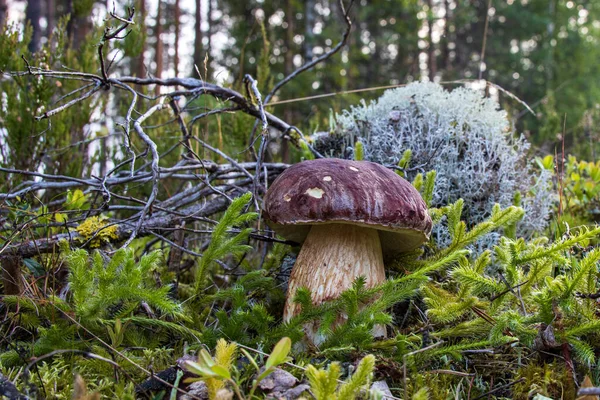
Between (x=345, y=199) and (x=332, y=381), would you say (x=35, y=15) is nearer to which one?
(x=345, y=199)

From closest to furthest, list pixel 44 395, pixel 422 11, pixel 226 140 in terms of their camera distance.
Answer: pixel 44 395 → pixel 226 140 → pixel 422 11

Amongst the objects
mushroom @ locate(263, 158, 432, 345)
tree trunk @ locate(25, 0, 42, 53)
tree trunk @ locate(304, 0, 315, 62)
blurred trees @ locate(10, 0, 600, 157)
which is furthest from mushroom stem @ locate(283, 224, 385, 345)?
tree trunk @ locate(304, 0, 315, 62)

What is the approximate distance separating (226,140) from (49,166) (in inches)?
60.6

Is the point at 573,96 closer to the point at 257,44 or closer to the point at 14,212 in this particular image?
the point at 257,44

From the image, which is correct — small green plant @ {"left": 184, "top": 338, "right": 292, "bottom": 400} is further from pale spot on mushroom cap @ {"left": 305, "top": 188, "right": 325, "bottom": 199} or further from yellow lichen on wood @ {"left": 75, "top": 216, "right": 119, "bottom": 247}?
yellow lichen on wood @ {"left": 75, "top": 216, "right": 119, "bottom": 247}

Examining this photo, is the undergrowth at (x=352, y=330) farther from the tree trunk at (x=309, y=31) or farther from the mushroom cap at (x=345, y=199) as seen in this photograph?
the tree trunk at (x=309, y=31)

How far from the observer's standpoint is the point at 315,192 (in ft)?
4.89

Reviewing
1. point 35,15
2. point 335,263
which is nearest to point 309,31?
point 35,15

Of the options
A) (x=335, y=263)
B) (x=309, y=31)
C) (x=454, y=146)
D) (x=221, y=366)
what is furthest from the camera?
(x=309, y=31)

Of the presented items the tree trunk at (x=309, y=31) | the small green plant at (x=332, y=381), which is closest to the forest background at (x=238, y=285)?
the small green plant at (x=332, y=381)

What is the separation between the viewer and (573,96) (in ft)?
56.6

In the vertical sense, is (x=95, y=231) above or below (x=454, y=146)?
below

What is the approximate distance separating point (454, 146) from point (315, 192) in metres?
1.35

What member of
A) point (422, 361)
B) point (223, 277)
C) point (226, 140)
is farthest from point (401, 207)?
point (226, 140)
